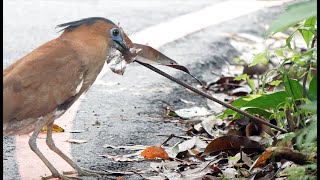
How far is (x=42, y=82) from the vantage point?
14.1 feet

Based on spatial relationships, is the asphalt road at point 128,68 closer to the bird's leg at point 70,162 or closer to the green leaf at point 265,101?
the bird's leg at point 70,162

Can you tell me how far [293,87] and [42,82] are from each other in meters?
1.28

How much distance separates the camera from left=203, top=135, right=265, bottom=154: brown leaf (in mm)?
4672

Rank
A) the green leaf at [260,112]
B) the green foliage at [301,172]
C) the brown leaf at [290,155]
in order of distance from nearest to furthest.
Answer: the green foliage at [301,172] < the brown leaf at [290,155] < the green leaf at [260,112]

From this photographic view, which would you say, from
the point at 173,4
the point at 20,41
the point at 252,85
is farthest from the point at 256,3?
the point at 252,85

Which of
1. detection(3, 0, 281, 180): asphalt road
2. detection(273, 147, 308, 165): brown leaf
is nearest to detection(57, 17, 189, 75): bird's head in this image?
detection(3, 0, 281, 180): asphalt road

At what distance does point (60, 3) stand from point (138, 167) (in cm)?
590

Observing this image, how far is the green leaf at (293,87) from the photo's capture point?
4625mm

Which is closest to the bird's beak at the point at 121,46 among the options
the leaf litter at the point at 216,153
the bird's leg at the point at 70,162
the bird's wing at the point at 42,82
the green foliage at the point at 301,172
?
the leaf litter at the point at 216,153

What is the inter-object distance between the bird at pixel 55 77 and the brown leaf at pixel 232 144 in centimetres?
61

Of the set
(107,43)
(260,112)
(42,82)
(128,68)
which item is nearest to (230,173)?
(260,112)

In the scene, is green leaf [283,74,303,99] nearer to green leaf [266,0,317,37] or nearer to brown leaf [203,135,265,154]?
brown leaf [203,135,265,154]

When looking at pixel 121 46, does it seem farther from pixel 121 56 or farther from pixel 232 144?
pixel 232 144

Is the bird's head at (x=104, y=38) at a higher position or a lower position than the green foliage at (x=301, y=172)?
higher
